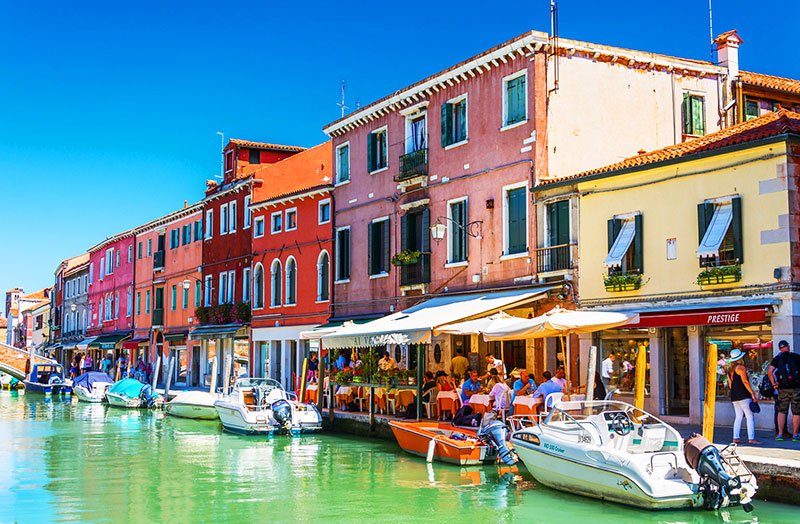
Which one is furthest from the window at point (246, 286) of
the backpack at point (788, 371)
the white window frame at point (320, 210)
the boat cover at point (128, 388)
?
the backpack at point (788, 371)

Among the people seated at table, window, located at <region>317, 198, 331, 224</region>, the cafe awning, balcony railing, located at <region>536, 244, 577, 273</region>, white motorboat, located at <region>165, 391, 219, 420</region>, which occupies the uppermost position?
window, located at <region>317, 198, 331, 224</region>

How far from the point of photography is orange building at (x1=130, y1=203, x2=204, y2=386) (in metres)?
45.1

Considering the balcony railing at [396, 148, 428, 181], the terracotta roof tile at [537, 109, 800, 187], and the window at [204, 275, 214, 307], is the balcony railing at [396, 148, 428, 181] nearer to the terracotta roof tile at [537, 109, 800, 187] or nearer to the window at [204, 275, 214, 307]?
the terracotta roof tile at [537, 109, 800, 187]

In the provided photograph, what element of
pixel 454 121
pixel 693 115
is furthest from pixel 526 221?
pixel 693 115

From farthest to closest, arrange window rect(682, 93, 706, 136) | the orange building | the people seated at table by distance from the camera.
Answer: the orange building → window rect(682, 93, 706, 136) → the people seated at table

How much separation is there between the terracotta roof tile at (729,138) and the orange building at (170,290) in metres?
27.2

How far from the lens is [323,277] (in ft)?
110

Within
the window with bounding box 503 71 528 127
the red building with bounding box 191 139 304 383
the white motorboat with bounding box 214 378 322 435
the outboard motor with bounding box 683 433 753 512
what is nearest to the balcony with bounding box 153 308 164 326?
the red building with bounding box 191 139 304 383

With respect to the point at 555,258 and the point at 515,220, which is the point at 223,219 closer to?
the point at 515,220

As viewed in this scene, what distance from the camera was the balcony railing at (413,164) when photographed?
27.2m

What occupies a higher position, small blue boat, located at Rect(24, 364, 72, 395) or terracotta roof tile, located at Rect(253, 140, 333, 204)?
terracotta roof tile, located at Rect(253, 140, 333, 204)

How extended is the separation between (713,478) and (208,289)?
108 ft

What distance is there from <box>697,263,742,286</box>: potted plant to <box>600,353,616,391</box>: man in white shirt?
10.2ft

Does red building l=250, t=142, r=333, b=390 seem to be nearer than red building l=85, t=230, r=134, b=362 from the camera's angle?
Yes
